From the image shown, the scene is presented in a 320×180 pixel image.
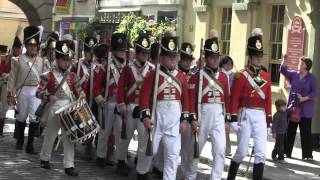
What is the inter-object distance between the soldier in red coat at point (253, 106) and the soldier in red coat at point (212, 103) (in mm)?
225

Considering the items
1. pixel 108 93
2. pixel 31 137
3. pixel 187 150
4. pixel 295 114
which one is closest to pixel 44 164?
pixel 31 137

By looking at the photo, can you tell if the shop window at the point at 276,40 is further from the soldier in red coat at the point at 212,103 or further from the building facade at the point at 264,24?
the soldier in red coat at the point at 212,103

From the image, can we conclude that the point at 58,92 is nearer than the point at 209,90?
No

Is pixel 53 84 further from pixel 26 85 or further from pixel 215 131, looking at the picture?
pixel 215 131

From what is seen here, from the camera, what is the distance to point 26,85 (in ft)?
39.6

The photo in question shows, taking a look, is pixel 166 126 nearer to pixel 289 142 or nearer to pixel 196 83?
pixel 196 83

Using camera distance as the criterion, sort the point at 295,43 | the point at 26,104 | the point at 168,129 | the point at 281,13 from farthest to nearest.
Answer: the point at 281,13, the point at 295,43, the point at 26,104, the point at 168,129

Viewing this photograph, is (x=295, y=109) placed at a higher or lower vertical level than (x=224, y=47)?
lower

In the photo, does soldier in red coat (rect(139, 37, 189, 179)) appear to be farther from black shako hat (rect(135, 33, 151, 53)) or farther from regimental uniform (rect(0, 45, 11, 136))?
regimental uniform (rect(0, 45, 11, 136))

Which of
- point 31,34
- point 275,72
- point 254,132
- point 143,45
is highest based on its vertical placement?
point 31,34

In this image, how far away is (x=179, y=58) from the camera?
33.6 feet

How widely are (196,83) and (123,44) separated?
207cm

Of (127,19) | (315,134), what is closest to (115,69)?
(315,134)

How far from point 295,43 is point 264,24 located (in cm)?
145
